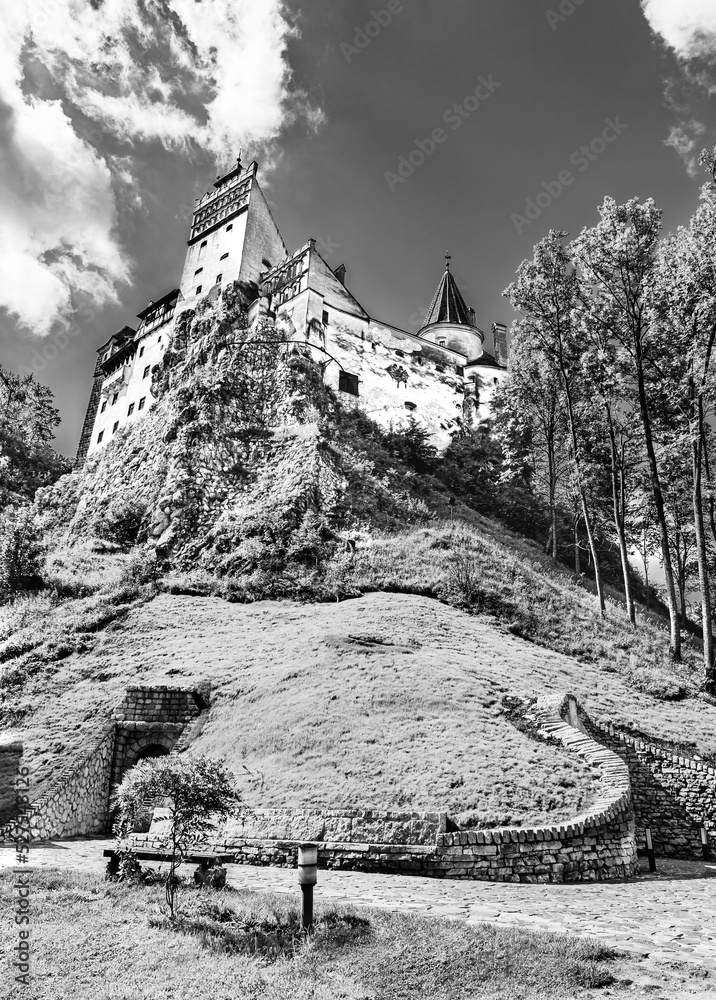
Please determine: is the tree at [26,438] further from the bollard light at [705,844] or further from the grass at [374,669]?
the bollard light at [705,844]

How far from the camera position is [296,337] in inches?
1826

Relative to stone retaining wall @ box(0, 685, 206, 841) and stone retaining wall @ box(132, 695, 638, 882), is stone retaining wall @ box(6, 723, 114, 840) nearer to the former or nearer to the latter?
stone retaining wall @ box(0, 685, 206, 841)

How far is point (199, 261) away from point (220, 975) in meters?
54.4

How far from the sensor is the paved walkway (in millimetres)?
7922

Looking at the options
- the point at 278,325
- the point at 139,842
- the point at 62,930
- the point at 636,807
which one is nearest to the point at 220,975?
the point at 62,930

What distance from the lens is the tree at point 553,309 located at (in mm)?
32094

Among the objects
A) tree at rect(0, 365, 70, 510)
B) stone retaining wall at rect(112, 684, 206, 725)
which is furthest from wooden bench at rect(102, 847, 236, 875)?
tree at rect(0, 365, 70, 510)

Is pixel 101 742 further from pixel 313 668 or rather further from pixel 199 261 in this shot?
pixel 199 261

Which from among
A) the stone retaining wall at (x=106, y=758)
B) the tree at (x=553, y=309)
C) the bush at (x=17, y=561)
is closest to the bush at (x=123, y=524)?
the bush at (x=17, y=561)

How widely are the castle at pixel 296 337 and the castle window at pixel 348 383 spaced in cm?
8

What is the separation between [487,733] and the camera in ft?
50.4

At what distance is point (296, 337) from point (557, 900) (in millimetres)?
40856

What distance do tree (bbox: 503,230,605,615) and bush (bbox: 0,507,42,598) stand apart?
27.0 meters

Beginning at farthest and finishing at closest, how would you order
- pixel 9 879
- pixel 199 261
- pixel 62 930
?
pixel 199 261
pixel 9 879
pixel 62 930
